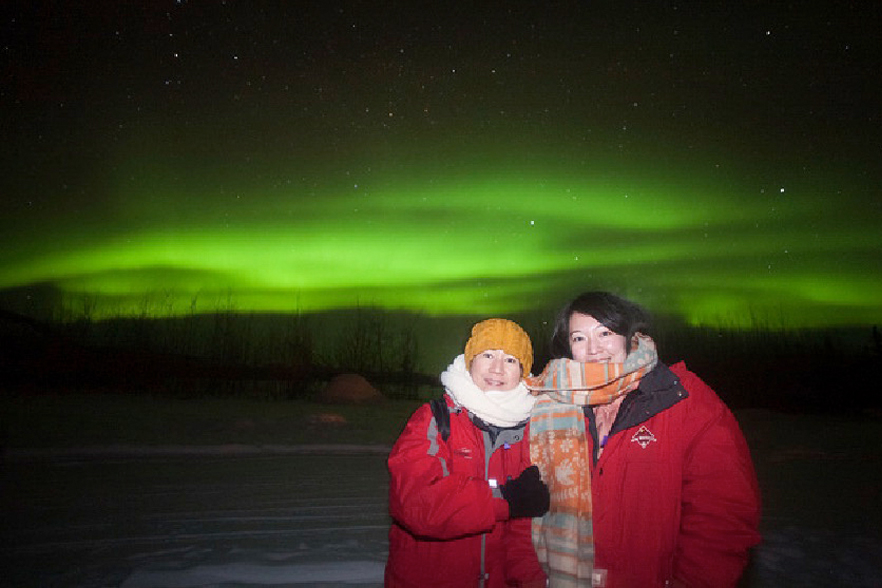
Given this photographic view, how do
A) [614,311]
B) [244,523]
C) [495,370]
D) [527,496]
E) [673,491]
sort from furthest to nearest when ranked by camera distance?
[244,523] < [495,370] < [614,311] < [527,496] < [673,491]

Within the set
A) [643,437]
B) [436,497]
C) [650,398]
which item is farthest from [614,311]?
[436,497]

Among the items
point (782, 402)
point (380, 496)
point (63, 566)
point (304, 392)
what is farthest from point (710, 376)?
point (63, 566)

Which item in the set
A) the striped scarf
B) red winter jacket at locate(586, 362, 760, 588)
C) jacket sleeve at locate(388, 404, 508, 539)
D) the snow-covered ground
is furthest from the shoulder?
the snow-covered ground

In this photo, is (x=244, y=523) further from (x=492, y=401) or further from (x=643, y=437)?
(x=643, y=437)

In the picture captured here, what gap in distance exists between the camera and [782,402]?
1323 inches

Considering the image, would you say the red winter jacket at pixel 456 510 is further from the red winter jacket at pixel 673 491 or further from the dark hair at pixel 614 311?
the dark hair at pixel 614 311

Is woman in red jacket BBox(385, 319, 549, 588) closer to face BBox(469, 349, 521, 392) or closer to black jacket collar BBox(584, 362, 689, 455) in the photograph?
face BBox(469, 349, 521, 392)

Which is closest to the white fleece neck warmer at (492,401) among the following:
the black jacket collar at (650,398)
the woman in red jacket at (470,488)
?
the woman in red jacket at (470,488)

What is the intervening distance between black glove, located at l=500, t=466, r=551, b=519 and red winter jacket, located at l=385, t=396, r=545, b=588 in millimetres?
51

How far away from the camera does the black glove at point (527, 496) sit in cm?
200

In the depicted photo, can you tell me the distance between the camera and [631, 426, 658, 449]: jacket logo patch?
191 cm

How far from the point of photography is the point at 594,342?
2242 mm

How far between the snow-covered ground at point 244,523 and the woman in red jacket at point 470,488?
2141 mm

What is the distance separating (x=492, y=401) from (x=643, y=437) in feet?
1.97
